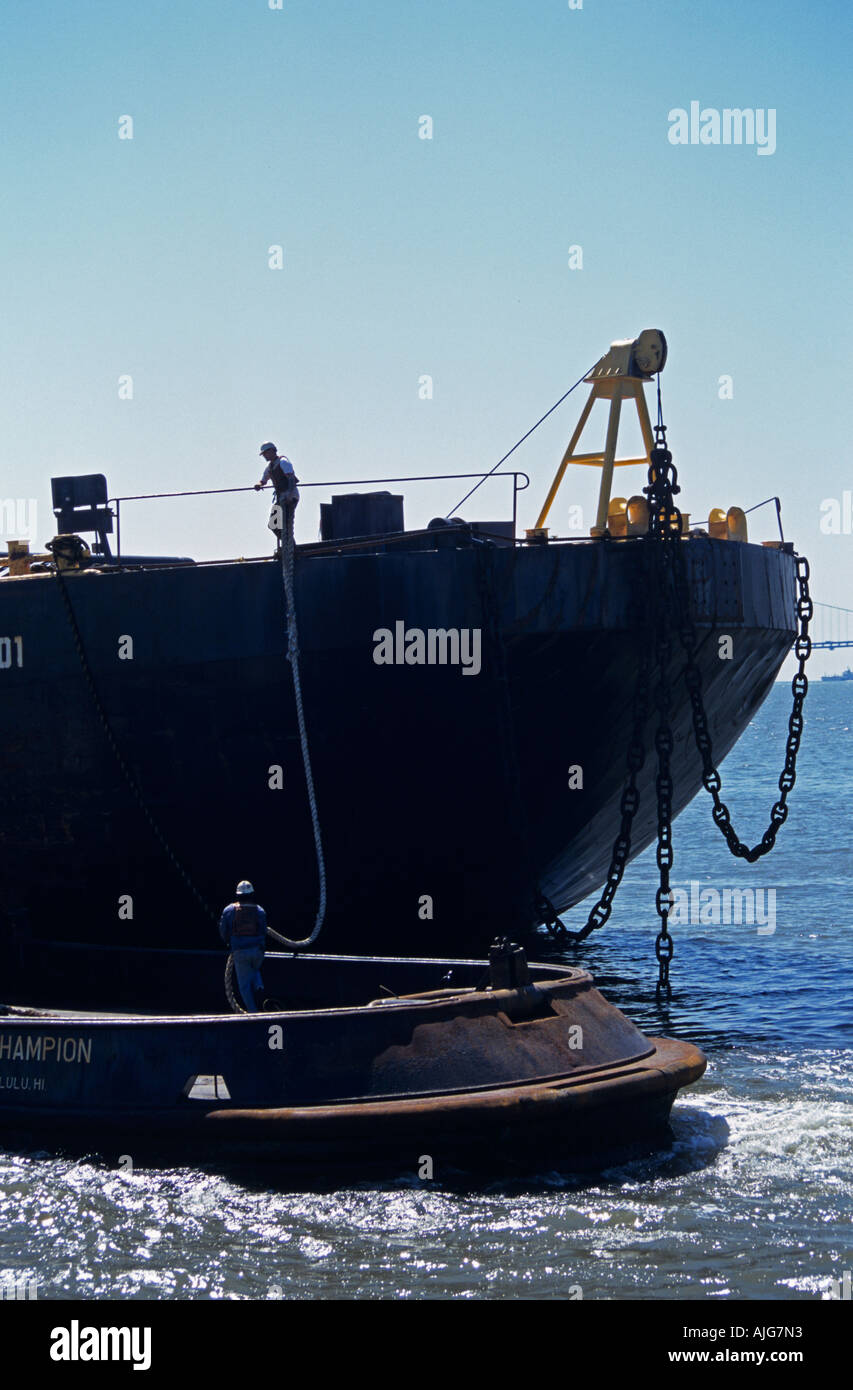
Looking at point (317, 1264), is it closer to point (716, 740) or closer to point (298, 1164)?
point (298, 1164)

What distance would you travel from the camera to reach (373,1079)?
10211 mm

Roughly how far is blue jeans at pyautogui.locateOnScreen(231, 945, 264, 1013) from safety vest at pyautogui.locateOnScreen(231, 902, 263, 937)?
117 millimetres

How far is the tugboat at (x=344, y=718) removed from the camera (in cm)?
1373

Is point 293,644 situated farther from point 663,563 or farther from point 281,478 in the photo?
point 663,563

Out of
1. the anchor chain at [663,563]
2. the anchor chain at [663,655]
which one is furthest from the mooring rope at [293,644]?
the anchor chain at [663,563]

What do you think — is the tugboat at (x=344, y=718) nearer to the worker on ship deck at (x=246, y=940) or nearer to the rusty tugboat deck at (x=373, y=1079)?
the worker on ship deck at (x=246, y=940)

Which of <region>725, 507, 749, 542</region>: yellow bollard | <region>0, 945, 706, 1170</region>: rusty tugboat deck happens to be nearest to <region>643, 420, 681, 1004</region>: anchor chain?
<region>725, 507, 749, 542</region>: yellow bollard

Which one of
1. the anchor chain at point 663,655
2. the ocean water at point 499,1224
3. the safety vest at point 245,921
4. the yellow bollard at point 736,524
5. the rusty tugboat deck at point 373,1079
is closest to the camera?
the ocean water at point 499,1224

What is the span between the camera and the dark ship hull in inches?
541

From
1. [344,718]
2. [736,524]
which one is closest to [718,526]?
[736,524]

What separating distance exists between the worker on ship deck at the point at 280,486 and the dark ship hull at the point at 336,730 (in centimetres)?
37

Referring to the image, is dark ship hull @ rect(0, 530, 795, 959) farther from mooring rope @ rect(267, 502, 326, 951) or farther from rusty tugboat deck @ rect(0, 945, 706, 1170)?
rusty tugboat deck @ rect(0, 945, 706, 1170)

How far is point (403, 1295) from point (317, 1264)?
0.65 m

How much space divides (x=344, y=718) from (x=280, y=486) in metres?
2.14
